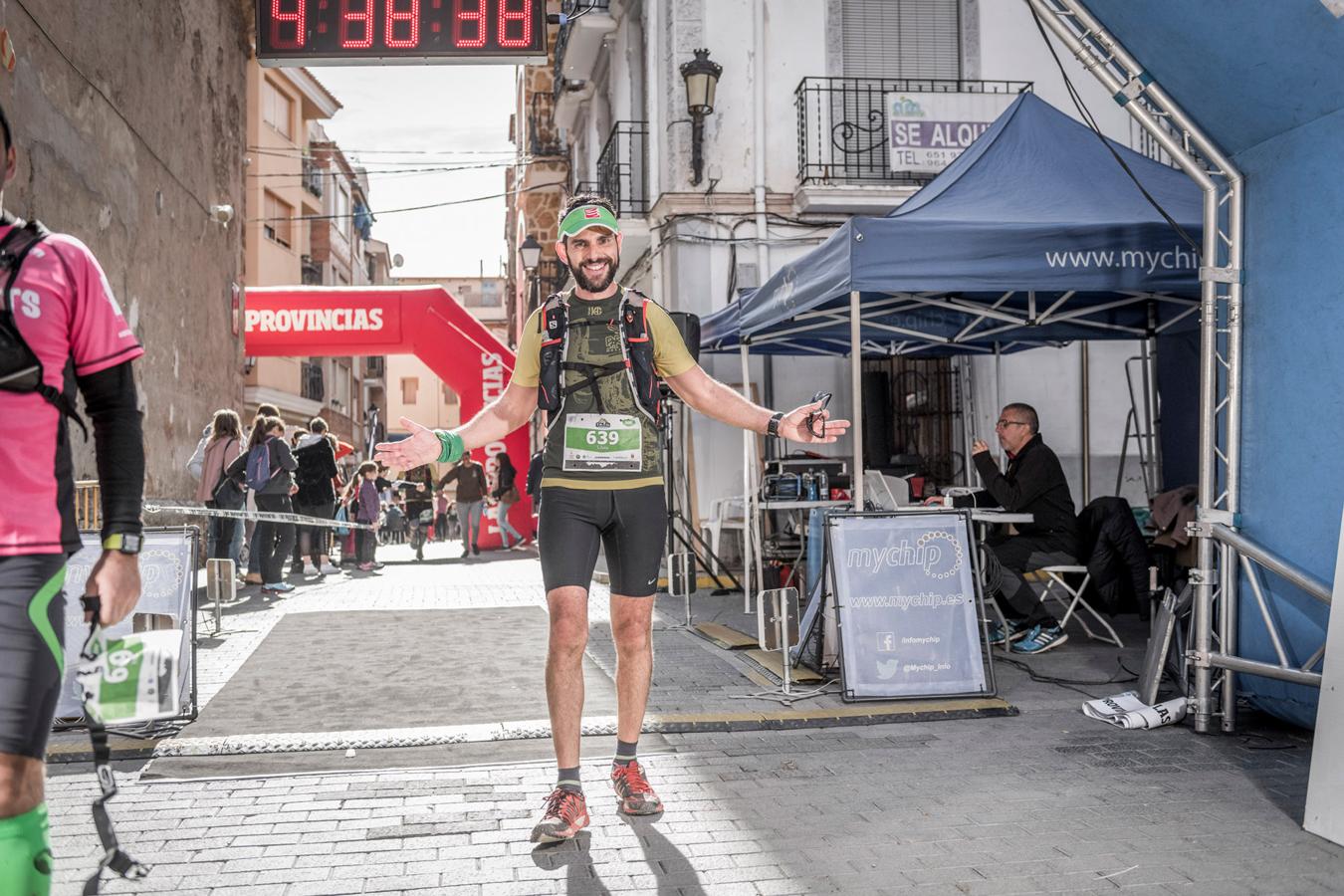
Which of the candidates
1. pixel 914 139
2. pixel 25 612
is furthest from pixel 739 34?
pixel 25 612

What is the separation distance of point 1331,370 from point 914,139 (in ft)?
35.9

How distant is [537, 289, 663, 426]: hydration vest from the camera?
14.2ft

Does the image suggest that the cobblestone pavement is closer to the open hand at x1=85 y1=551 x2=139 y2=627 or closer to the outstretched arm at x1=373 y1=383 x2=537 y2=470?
the outstretched arm at x1=373 y1=383 x2=537 y2=470

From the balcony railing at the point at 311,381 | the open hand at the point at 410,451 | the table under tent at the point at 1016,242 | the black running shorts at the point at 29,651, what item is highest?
the balcony railing at the point at 311,381

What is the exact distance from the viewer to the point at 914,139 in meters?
15.6

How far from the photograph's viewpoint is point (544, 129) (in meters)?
28.3

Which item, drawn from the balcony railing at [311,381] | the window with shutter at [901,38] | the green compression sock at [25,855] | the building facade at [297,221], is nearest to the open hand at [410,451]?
the green compression sock at [25,855]

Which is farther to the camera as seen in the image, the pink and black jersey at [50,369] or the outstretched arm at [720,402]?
the outstretched arm at [720,402]

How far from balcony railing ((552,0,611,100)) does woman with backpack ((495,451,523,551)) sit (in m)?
6.91

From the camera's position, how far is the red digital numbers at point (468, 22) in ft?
33.6

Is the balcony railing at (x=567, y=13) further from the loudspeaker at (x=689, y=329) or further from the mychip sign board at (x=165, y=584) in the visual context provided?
the mychip sign board at (x=165, y=584)

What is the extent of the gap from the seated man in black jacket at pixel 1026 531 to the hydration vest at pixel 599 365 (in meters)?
4.10

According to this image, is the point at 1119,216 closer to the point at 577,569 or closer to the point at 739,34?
the point at 577,569

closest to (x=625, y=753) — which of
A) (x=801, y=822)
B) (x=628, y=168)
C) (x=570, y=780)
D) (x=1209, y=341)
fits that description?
(x=570, y=780)
